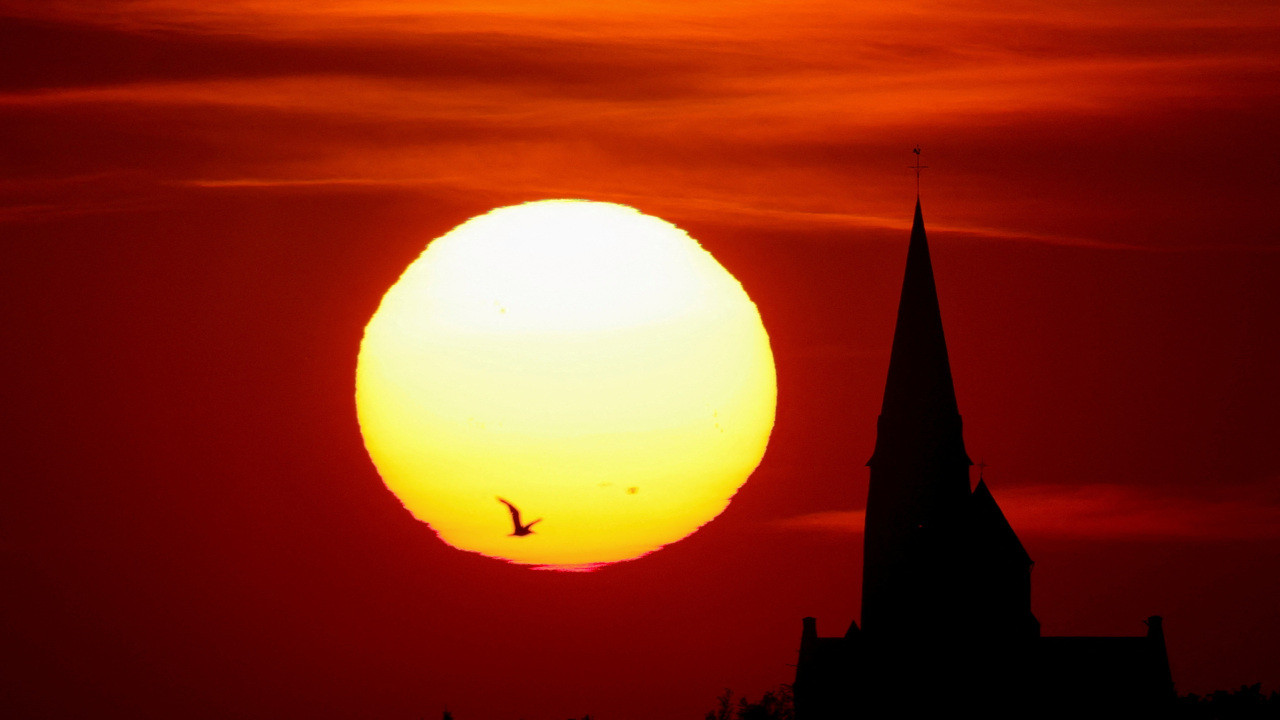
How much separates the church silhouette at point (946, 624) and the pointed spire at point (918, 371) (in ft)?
0.21

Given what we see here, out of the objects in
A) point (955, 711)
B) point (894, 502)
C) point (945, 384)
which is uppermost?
point (945, 384)

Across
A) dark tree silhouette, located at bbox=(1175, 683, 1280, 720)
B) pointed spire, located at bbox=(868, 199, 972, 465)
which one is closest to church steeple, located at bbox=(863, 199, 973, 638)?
pointed spire, located at bbox=(868, 199, 972, 465)

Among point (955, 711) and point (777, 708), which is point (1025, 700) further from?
point (777, 708)

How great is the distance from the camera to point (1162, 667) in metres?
66.9

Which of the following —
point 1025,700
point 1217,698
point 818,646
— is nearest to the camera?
point 1025,700

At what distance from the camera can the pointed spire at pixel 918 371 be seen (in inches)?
2677

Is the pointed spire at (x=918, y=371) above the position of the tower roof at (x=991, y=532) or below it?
above

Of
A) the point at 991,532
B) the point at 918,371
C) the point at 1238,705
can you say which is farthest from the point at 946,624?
the point at 1238,705

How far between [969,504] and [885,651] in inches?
212

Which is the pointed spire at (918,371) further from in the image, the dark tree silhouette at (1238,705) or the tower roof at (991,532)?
the dark tree silhouette at (1238,705)

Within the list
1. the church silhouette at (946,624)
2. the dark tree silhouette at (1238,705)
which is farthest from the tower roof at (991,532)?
the dark tree silhouette at (1238,705)

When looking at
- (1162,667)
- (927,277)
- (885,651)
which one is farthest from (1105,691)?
(927,277)

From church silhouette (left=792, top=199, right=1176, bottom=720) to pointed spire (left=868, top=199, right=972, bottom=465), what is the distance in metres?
0.06

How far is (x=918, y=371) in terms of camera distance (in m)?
68.7
